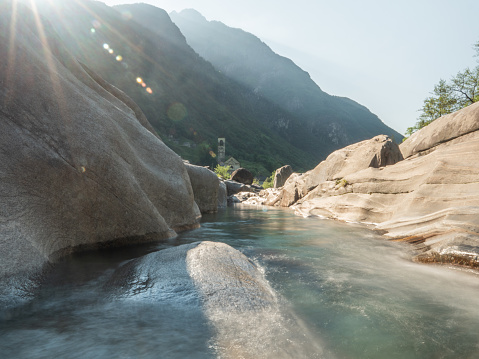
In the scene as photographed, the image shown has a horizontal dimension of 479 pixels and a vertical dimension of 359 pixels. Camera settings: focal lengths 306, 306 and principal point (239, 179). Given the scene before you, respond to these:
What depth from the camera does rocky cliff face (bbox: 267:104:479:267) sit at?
6289 millimetres

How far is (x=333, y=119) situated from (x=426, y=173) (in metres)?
198

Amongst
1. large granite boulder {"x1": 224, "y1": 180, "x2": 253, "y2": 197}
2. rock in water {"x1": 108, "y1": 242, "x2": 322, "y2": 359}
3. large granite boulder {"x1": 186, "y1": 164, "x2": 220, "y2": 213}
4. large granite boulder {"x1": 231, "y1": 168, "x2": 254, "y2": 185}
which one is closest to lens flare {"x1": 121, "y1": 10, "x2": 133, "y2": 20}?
large granite boulder {"x1": 231, "y1": 168, "x2": 254, "y2": 185}

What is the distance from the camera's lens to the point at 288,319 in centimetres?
312

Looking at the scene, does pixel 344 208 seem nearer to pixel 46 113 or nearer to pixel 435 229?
pixel 435 229

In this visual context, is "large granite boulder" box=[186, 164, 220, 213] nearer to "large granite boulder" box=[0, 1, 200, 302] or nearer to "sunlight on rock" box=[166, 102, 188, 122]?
"large granite boulder" box=[0, 1, 200, 302]

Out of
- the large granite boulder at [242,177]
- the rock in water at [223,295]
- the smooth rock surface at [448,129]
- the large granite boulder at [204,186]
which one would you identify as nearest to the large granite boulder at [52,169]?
the rock in water at [223,295]

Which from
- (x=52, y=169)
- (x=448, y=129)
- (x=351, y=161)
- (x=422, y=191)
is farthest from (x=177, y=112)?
(x=52, y=169)

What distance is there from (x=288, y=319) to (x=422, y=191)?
825 cm

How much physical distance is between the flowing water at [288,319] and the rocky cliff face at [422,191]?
1.56 meters

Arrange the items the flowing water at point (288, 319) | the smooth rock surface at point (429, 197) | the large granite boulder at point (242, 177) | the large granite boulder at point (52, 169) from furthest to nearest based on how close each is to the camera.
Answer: the large granite boulder at point (242, 177) → the smooth rock surface at point (429, 197) → the large granite boulder at point (52, 169) → the flowing water at point (288, 319)

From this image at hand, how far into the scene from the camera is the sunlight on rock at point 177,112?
115m

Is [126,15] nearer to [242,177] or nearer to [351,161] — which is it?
[242,177]

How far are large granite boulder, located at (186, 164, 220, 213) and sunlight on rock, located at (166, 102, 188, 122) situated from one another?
103 meters

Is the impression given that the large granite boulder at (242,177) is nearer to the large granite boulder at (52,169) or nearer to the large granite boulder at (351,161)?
the large granite boulder at (351,161)
